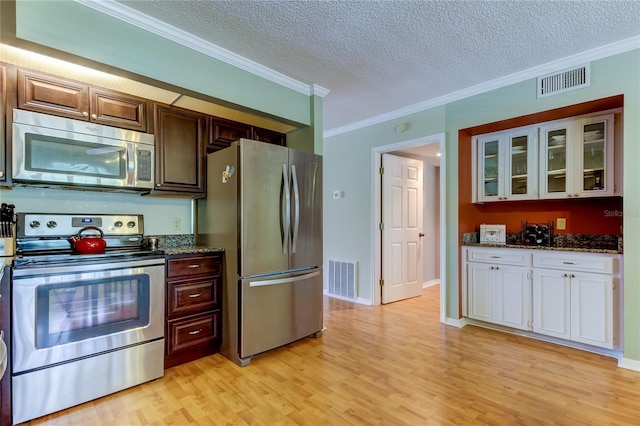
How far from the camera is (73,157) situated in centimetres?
226

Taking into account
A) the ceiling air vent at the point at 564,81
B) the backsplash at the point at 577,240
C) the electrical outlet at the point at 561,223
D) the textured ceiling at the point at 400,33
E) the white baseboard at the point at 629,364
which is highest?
the textured ceiling at the point at 400,33

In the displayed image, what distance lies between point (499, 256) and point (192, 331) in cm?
294

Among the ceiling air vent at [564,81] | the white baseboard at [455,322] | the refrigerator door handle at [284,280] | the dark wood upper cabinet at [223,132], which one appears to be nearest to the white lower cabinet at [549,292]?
the white baseboard at [455,322]

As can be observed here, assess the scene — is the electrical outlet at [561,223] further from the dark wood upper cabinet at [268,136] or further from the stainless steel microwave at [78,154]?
the stainless steel microwave at [78,154]

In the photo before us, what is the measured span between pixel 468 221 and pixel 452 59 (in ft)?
5.70

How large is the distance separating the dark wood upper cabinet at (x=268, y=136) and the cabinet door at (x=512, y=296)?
102 inches

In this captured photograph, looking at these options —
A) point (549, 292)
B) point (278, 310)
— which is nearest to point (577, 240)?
point (549, 292)

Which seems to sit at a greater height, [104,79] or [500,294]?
[104,79]

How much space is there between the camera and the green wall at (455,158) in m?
2.46

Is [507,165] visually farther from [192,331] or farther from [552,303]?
[192,331]

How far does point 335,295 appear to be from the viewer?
4.76 meters

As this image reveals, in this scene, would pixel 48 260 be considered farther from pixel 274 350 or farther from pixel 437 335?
pixel 437 335

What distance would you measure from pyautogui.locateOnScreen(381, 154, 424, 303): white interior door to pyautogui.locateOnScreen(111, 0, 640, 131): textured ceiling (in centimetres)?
152

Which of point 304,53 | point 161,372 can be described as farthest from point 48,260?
point 304,53
